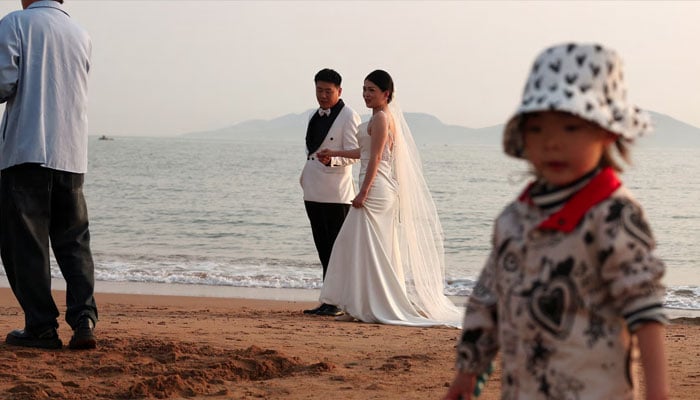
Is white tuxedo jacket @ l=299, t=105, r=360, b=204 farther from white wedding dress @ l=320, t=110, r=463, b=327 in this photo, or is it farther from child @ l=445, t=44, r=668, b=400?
child @ l=445, t=44, r=668, b=400

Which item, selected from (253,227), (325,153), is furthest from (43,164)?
(253,227)

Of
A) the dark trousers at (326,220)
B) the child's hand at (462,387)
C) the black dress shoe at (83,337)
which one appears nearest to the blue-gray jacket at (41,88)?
the black dress shoe at (83,337)

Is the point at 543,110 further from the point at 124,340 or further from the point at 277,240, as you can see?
the point at 277,240

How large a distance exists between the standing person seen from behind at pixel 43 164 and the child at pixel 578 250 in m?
3.84

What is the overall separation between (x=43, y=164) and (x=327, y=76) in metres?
3.34

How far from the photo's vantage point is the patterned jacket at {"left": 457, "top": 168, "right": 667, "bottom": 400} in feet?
7.23

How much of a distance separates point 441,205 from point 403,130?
71.8 ft

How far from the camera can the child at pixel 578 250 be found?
220 cm

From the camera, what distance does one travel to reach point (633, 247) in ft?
7.22

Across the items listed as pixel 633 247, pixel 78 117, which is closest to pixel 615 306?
pixel 633 247

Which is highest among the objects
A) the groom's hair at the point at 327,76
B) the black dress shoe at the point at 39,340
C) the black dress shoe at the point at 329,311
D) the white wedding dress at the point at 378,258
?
the groom's hair at the point at 327,76

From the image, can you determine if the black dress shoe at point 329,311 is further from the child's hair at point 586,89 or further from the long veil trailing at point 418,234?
the child's hair at point 586,89

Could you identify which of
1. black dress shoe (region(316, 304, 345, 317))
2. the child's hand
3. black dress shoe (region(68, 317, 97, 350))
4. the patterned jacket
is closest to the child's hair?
the patterned jacket

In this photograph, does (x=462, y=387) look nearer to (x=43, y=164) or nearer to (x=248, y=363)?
(x=248, y=363)
